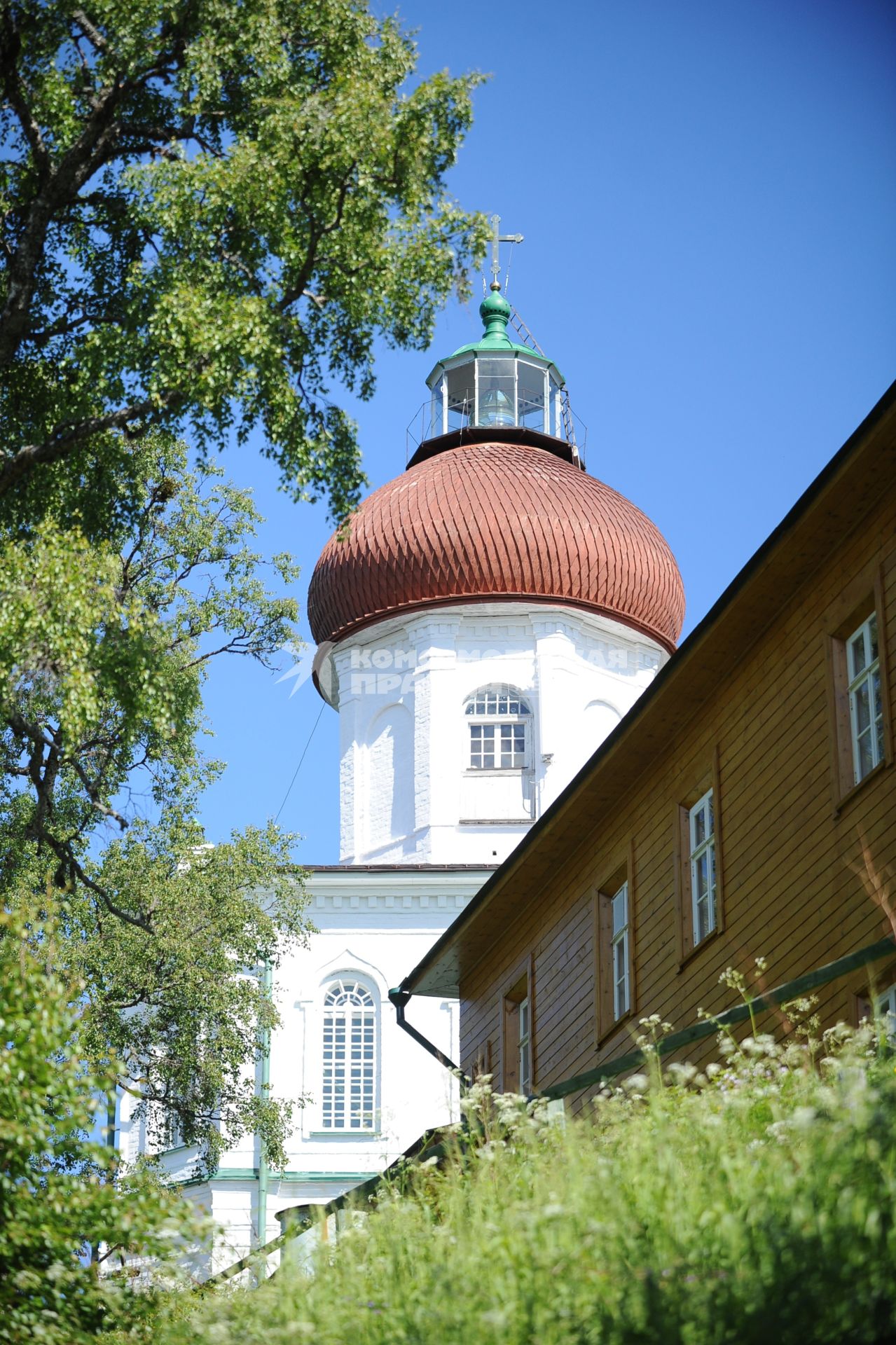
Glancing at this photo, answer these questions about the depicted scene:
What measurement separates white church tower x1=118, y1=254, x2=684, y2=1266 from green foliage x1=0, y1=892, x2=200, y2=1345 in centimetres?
2405

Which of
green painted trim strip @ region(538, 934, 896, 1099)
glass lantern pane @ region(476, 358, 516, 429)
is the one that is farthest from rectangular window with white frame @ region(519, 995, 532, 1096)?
glass lantern pane @ region(476, 358, 516, 429)

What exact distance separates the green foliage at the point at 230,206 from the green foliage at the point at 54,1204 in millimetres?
5016

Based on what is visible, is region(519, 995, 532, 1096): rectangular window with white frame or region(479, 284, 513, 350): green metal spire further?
region(479, 284, 513, 350): green metal spire

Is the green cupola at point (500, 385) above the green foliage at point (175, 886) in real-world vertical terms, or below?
above

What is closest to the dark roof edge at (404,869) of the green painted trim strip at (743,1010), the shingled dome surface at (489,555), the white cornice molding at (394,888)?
the white cornice molding at (394,888)

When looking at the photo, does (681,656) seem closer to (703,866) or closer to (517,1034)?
(703,866)

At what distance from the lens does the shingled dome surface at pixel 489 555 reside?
125 ft

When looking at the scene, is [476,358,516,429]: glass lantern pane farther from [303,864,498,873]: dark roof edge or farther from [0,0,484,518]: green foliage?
[0,0,484,518]: green foliage

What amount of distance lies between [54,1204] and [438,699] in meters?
28.3

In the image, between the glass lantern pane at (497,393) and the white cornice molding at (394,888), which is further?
the glass lantern pane at (497,393)

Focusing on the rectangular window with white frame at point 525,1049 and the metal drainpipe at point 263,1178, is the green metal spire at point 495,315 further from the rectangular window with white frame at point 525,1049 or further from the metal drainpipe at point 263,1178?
the rectangular window with white frame at point 525,1049

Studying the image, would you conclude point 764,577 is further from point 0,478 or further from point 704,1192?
point 704,1192

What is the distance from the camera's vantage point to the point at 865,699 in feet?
42.1

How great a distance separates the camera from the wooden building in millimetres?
12383
